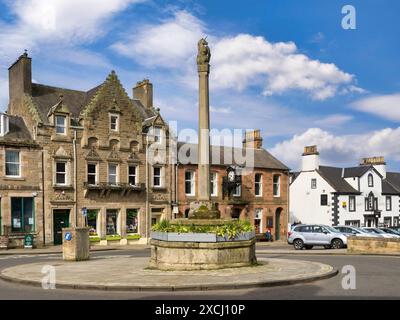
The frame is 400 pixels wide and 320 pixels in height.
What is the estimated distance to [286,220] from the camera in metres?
46.5

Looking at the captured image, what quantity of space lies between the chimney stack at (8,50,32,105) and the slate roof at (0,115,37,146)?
2.08 meters

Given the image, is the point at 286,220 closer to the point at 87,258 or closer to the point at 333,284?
the point at 87,258

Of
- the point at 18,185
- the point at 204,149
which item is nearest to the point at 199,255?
the point at 204,149

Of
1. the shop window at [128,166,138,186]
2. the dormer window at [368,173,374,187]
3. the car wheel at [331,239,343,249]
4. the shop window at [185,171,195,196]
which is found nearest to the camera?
the car wheel at [331,239,343,249]

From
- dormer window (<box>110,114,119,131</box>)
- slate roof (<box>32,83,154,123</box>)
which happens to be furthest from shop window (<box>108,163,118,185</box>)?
slate roof (<box>32,83,154,123</box>)

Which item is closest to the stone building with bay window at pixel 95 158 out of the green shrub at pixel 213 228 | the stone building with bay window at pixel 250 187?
the stone building with bay window at pixel 250 187

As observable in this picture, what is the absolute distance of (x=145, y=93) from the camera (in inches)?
1673

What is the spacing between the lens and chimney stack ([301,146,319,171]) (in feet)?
169

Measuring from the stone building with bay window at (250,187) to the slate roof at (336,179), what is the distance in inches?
229

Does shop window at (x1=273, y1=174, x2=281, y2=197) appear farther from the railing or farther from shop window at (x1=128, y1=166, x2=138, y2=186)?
shop window at (x1=128, y1=166, x2=138, y2=186)

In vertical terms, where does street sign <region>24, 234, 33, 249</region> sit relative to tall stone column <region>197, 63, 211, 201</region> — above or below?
below

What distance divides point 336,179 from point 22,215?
3187 centimetres

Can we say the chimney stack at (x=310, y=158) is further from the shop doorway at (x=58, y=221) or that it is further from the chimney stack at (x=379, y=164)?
the shop doorway at (x=58, y=221)
